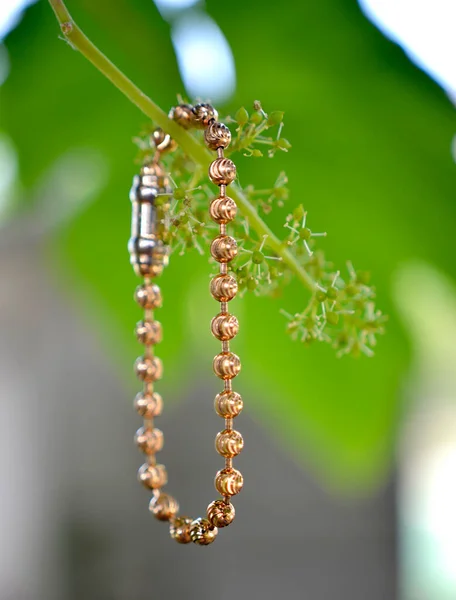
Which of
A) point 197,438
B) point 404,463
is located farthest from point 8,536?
point 404,463

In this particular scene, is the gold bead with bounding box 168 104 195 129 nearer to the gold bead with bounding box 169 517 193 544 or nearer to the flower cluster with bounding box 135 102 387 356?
the flower cluster with bounding box 135 102 387 356

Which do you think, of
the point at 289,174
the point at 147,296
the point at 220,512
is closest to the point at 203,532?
the point at 220,512

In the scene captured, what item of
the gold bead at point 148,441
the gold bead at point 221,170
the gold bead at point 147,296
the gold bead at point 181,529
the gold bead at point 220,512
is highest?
the gold bead at point 221,170

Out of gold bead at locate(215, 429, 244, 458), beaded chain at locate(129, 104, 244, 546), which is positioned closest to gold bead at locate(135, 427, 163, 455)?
beaded chain at locate(129, 104, 244, 546)

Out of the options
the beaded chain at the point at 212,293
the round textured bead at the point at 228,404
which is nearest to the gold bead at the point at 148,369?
the beaded chain at the point at 212,293

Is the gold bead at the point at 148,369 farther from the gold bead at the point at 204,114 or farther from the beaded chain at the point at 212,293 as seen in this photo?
the gold bead at the point at 204,114

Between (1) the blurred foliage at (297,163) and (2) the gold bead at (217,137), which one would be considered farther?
(1) the blurred foliage at (297,163)

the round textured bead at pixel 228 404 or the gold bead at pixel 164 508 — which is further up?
the round textured bead at pixel 228 404

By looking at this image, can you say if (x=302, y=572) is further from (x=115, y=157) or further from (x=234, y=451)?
(x=234, y=451)
